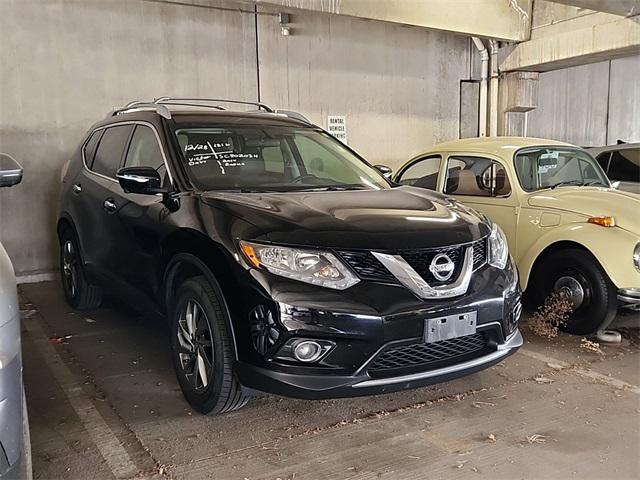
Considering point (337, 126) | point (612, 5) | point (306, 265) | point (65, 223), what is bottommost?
point (65, 223)

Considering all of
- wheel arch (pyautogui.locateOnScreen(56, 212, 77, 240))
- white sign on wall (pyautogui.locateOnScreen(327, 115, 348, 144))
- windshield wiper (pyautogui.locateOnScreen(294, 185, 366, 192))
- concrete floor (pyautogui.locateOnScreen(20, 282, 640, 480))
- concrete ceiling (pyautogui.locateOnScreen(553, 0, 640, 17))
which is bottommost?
concrete floor (pyautogui.locateOnScreen(20, 282, 640, 480))

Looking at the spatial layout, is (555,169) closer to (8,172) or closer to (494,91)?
(8,172)

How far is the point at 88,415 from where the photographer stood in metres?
3.12

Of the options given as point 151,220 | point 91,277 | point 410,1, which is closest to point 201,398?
point 151,220

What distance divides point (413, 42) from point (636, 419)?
7.35 m

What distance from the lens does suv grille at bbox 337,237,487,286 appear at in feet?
8.64

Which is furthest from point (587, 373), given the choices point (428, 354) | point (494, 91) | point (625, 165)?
point (494, 91)

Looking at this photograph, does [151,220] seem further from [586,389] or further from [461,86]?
[461,86]

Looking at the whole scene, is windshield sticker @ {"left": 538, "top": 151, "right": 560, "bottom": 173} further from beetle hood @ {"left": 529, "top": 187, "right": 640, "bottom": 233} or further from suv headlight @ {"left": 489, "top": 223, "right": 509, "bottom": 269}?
suv headlight @ {"left": 489, "top": 223, "right": 509, "bottom": 269}

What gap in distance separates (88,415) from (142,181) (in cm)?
128

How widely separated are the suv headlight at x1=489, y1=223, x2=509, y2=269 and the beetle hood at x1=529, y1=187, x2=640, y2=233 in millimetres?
1564

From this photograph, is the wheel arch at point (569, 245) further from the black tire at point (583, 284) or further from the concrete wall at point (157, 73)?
the concrete wall at point (157, 73)

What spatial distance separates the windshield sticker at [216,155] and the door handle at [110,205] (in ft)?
2.48

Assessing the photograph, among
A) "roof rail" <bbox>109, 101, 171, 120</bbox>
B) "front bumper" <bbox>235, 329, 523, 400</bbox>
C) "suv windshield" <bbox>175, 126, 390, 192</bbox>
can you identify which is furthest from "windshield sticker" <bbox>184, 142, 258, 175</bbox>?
"front bumper" <bbox>235, 329, 523, 400</bbox>
